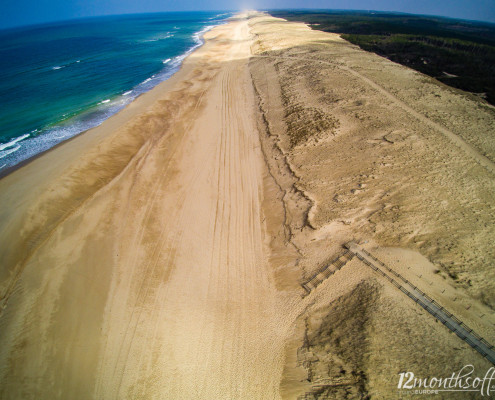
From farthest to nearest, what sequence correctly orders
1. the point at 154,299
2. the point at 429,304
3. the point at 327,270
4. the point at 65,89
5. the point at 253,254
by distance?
the point at 65,89
the point at 253,254
the point at 154,299
the point at 327,270
the point at 429,304

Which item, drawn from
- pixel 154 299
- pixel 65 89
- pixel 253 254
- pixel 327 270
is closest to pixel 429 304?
pixel 327 270

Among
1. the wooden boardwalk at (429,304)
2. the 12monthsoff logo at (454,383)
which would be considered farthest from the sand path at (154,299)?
the wooden boardwalk at (429,304)

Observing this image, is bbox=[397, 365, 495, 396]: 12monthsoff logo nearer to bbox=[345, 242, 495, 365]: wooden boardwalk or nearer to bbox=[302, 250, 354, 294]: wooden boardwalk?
bbox=[345, 242, 495, 365]: wooden boardwalk

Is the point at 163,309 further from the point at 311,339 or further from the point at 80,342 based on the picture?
the point at 311,339

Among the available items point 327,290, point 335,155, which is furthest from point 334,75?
point 327,290

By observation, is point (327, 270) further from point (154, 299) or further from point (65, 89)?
point (65, 89)
